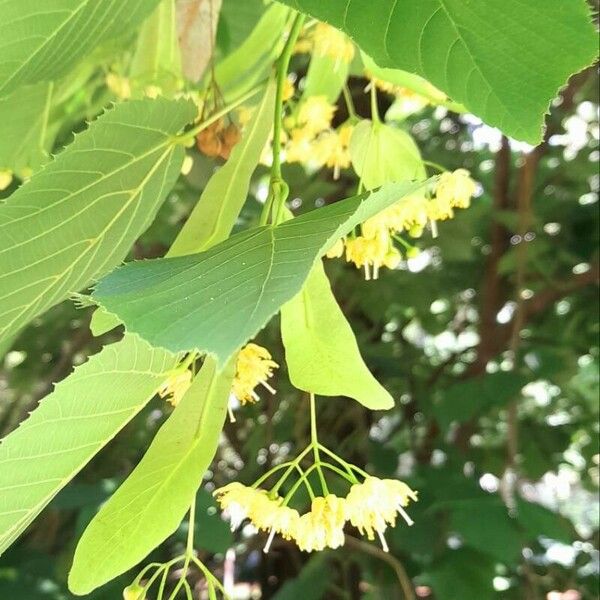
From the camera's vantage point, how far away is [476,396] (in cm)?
108

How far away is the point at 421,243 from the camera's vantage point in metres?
1.25

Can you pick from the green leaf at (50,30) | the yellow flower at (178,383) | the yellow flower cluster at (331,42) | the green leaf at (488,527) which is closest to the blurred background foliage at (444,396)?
the green leaf at (488,527)

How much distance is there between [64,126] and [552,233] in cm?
82

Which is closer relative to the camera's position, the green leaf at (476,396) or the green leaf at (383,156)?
the green leaf at (383,156)

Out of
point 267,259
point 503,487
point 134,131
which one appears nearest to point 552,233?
point 503,487

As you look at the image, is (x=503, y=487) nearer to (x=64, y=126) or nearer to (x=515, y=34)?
(x=64, y=126)

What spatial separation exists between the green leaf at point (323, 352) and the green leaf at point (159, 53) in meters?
0.31

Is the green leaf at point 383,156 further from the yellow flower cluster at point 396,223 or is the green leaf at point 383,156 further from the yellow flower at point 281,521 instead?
the yellow flower at point 281,521

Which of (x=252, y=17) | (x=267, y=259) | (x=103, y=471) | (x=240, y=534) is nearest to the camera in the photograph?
(x=267, y=259)

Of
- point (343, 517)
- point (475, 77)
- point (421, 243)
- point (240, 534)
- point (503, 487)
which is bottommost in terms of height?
point (503, 487)

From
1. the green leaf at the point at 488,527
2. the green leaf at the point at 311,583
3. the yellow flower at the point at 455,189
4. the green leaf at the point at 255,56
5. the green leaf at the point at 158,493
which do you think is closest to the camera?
the green leaf at the point at 158,493

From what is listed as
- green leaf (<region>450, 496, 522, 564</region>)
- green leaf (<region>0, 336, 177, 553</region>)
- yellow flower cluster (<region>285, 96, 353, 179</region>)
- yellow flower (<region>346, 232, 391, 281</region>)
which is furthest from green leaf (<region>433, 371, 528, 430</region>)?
green leaf (<region>0, 336, 177, 553</region>)

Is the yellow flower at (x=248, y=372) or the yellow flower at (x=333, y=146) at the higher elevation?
the yellow flower at (x=248, y=372)

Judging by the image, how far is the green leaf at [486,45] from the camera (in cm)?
36
